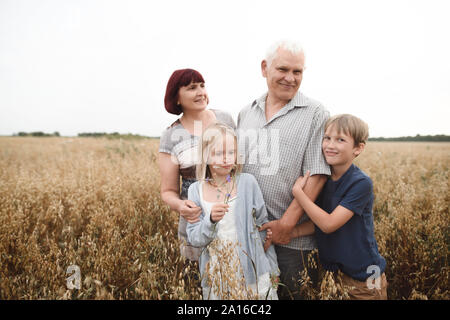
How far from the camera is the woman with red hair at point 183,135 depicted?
2219mm

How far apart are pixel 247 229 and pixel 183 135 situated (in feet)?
3.44

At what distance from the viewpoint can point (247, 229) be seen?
1801mm

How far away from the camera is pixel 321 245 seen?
2088 millimetres

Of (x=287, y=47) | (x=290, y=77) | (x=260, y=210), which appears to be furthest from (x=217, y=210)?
(x=287, y=47)

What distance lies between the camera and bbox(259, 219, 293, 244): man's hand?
6.51ft

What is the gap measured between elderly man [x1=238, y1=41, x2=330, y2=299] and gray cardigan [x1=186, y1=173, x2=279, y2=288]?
0.62 feet

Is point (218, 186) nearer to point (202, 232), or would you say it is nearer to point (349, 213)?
point (202, 232)

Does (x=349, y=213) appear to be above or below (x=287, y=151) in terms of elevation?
below

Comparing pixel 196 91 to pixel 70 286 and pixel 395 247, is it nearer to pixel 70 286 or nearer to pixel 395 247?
pixel 70 286

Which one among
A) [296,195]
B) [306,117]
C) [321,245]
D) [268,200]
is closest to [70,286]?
[268,200]

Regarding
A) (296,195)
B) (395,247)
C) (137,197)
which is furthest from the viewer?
(137,197)

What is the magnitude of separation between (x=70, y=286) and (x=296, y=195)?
5.91 ft

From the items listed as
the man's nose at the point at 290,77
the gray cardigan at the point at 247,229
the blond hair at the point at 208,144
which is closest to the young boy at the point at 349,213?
the gray cardigan at the point at 247,229

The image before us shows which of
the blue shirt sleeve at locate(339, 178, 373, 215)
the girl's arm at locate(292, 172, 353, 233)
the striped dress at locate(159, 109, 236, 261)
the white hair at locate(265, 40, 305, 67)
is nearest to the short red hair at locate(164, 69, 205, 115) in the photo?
the striped dress at locate(159, 109, 236, 261)
